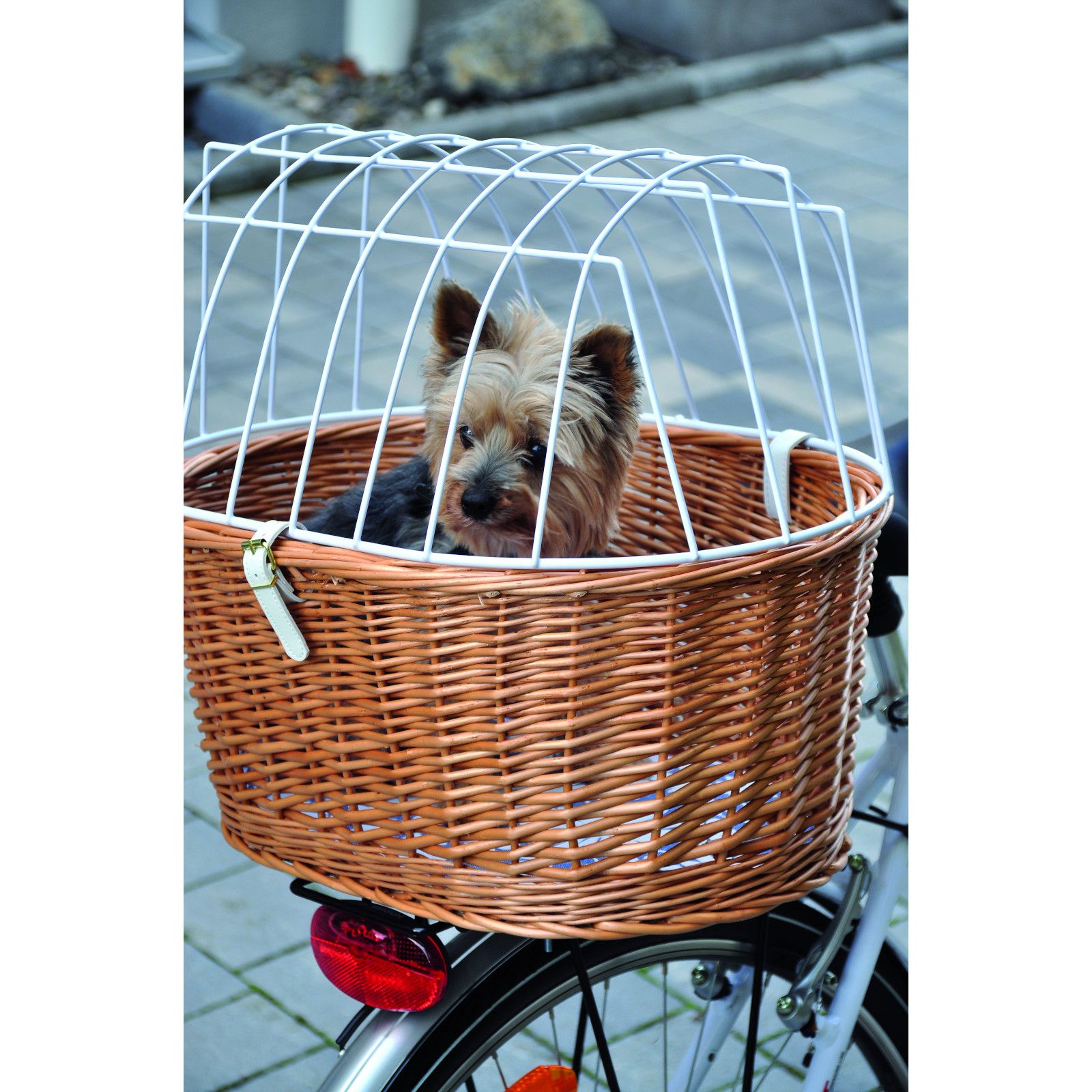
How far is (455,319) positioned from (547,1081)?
0.99 m

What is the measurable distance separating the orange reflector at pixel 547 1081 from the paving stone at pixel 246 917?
1307 mm

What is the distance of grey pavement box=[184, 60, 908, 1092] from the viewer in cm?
260

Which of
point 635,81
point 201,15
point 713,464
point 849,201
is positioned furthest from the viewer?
point 635,81

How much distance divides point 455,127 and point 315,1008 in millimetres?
5721

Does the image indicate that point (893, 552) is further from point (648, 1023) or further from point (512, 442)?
point (648, 1023)

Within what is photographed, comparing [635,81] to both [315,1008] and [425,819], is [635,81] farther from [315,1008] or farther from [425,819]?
[425,819]

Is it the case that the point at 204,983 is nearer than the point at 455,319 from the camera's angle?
No

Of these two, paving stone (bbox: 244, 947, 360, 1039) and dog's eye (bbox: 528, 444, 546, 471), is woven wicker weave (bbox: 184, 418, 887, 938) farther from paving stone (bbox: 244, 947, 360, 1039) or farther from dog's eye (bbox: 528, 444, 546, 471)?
paving stone (bbox: 244, 947, 360, 1039)

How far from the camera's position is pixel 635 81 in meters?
8.33

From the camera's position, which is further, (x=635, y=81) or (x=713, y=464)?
(x=635, y=81)

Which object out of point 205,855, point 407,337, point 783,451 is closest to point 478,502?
point 783,451

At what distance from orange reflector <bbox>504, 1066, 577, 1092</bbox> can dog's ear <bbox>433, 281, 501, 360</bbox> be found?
0.94 m

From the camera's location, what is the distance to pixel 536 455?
195 cm
